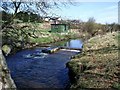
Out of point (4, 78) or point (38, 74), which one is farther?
point (38, 74)

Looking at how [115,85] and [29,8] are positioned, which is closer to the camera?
[29,8]

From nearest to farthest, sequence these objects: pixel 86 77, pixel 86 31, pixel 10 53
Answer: pixel 86 77, pixel 10 53, pixel 86 31

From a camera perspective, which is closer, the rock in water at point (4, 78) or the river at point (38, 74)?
the rock in water at point (4, 78)

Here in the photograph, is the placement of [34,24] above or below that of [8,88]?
above

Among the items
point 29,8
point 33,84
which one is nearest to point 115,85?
point 29,8

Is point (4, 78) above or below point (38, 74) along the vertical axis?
above

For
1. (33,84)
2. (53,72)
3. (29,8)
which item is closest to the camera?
(29,8)

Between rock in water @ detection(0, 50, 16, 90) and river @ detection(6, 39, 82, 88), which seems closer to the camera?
rock in water @ detection(0, 50, 16, 90)

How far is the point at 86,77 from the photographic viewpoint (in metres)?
13.3

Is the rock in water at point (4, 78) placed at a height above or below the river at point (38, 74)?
above

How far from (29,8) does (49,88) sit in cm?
769

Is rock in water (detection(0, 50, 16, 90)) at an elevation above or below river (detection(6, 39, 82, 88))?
above

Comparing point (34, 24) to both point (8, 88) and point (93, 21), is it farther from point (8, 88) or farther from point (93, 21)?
point (93, 21)

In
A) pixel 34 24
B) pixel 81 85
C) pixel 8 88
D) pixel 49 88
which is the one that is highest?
pixel 34 24
